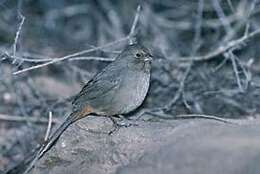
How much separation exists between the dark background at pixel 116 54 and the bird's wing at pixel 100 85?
59cm

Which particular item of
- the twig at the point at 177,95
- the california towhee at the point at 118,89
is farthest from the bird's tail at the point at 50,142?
the twig at the point at 177,95

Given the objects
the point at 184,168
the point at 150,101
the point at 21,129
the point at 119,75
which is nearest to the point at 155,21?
the point at 150,101

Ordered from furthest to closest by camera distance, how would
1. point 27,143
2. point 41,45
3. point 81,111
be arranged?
point 41,45 → point 27,143 → point 81,111

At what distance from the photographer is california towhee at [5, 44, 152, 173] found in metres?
6.23

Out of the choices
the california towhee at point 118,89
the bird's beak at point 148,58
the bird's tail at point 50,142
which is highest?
the bird's beak at point 148,58

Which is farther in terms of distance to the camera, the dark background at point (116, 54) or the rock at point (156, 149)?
the dark background at point (116, 54)

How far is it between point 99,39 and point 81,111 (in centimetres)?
386

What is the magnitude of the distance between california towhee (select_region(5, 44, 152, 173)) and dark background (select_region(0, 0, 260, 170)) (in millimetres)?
518

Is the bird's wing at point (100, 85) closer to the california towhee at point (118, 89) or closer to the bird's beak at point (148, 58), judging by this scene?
the california towhee at point (118, 89)

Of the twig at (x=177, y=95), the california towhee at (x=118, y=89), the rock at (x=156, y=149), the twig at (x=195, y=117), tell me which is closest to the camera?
the rock at (x=156, y=149)

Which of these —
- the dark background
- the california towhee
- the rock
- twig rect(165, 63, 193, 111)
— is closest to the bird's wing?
the california towhee

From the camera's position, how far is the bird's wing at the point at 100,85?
6.32 metres

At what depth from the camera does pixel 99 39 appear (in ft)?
32.8

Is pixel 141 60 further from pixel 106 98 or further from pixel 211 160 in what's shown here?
pixel 211 160
